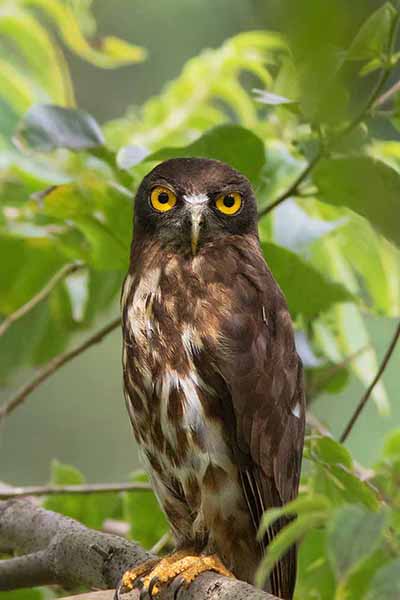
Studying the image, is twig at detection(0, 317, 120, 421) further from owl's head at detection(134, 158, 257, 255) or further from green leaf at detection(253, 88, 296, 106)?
green leaf at detection(253, 88, 296, 106)

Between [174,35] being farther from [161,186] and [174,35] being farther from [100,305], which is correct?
[161,186]

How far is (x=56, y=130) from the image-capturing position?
7.29 ft

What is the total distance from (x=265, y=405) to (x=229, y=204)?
1.88 feet

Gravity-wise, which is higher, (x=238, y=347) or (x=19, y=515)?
(x=238, y=347)

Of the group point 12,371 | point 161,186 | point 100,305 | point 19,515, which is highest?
point 161,186

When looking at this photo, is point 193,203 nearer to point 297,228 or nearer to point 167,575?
point 297,228

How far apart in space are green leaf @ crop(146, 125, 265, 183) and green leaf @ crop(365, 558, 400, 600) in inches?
63.7

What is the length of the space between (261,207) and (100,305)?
69cm

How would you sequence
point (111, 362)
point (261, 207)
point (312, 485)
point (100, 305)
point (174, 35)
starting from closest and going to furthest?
point (312, 485), point (261, 207), point (100, 305), point (174, 35), point (111, 362)

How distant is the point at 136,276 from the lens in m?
2.33

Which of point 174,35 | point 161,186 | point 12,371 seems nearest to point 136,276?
point 161,186

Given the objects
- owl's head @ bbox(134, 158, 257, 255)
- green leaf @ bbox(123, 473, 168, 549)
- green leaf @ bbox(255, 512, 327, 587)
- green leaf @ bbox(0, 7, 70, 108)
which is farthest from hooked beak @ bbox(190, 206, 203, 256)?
green leaf @ bbox(255, 512, 327, 587)

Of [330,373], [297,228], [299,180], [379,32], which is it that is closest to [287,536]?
[379,32]

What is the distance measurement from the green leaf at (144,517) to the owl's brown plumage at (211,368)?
256mm
